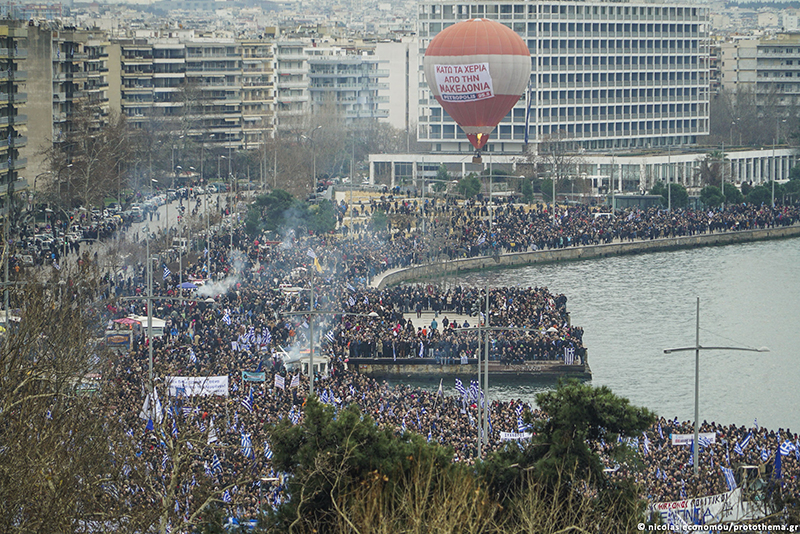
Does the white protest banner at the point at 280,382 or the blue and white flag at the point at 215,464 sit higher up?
the white protest banner at the point at 280,382

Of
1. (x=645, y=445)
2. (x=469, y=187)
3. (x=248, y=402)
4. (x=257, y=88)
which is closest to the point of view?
(x=645, y=445)

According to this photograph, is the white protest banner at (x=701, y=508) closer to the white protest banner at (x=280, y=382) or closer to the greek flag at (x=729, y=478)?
the greek flag at (x=729, y=478)

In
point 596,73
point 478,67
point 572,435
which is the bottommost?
point 572,435

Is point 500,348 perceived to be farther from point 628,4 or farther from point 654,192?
point 628,4

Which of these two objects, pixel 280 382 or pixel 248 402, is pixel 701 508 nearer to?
pixel 248 402

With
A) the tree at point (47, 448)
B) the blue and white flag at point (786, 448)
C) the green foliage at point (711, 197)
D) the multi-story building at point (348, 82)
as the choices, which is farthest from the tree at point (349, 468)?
the multi-story building at point (348, 82)

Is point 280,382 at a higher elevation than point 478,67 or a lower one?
lower

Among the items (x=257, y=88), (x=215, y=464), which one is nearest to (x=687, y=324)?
(x=215, y=464)
